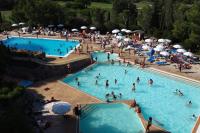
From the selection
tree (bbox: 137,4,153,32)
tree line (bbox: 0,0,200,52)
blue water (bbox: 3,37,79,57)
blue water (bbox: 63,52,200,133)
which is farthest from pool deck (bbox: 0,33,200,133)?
tree (bbox: 137,4,153,32)

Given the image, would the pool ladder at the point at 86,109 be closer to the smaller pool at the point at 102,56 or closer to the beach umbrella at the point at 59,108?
the beach umbrella at the point at 59,108

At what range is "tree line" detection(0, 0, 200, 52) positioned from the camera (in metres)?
42.7

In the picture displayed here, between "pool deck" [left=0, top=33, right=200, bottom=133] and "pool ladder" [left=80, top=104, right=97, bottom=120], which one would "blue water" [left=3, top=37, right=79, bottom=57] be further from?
"pool ladder" [left=80, top=104, right=97, bottom=120]

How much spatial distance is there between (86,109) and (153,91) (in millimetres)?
7737

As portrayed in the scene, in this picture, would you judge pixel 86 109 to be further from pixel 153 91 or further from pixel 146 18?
pixel 146 18

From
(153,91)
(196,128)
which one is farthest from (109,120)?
(153,91)

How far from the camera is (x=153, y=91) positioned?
29.3 meters

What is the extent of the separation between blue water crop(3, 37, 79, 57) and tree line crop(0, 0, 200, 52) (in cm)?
489

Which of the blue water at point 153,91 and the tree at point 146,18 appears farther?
the tree at point 146,18

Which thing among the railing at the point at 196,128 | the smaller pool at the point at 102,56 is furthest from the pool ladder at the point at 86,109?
the smaller pool at the point at 102,56

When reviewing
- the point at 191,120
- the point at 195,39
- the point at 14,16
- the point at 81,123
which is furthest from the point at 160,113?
the point at 14,16

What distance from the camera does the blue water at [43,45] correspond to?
130 feet

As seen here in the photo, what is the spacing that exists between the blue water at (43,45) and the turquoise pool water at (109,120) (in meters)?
14.6

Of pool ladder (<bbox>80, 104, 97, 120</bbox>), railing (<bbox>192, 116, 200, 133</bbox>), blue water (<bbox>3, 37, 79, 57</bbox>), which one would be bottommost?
railing (<bbox>192, 116, 200, 133</bbox>)
